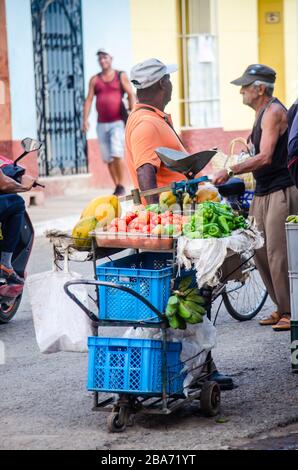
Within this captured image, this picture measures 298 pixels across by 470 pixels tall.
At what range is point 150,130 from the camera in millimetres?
7406

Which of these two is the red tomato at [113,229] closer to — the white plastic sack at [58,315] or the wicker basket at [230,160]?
the white plastic sack at [58,315]

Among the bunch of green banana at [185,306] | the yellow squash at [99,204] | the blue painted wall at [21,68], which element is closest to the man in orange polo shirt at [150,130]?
the yellow squash at [99,204]

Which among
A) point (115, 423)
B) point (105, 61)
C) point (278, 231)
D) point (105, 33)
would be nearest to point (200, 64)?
point (105, 33)

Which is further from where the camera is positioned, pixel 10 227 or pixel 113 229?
pixel 10 227

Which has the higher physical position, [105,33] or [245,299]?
[105,33]

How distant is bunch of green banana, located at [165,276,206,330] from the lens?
605 centimetres

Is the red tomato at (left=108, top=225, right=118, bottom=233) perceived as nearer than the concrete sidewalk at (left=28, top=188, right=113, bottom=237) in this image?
Yes

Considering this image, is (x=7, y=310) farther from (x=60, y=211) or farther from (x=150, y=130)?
(x=60, y=211)

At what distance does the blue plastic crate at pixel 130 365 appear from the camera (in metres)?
6.08

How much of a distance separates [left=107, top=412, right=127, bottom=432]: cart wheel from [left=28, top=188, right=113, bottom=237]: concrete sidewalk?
8.07 meters

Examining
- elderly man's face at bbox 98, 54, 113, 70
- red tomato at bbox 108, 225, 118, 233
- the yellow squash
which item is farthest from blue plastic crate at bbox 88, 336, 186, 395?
elderly man's face at bbox 98, 54, 113, 70

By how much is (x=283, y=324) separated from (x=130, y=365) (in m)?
3.06

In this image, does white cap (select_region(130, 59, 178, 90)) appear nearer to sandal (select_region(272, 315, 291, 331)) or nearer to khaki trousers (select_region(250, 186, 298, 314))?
khaki trousers (select_region(250, 186, 298, 314))
